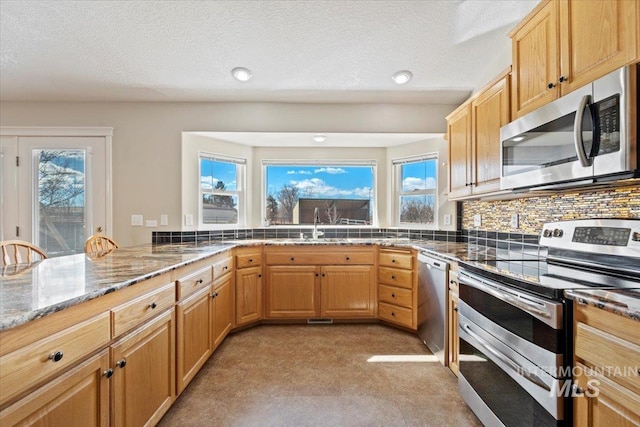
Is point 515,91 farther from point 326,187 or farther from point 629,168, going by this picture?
point 326,187

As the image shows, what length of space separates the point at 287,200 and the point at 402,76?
1976 mm

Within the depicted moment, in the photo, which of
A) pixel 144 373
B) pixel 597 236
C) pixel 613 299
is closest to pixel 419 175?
pixel 597 236

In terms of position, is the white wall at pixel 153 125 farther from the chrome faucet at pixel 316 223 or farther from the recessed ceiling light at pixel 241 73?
the chrome faucet at pixel 316 223

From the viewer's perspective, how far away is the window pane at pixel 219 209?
3434 millimetres

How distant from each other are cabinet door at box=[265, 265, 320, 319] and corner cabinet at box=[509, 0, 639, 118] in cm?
224

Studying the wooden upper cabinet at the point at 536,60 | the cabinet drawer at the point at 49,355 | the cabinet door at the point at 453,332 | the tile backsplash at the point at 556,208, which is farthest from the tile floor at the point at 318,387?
the wooden upper cabinet at the point at 536,60

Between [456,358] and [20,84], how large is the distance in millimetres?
4520

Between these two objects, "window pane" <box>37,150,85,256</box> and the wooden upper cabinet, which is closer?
the wooden upper cabinet

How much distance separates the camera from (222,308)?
2547 mm

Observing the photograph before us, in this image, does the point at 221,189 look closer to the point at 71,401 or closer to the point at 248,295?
the point at 248,295

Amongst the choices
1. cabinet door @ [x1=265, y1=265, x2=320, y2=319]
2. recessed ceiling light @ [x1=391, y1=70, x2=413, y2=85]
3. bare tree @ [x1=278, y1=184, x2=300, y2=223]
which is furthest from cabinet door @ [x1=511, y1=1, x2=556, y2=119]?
bare tree @ [x1=278, y1=184, x2=300, y2=223]

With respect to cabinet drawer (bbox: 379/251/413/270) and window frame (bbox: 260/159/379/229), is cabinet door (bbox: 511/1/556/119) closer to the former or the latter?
cabinet drawer (bbox: 379/251/413/270)

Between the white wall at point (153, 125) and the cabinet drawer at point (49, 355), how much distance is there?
2.20 metres

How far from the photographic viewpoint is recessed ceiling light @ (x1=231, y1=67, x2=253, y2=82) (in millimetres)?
2650
